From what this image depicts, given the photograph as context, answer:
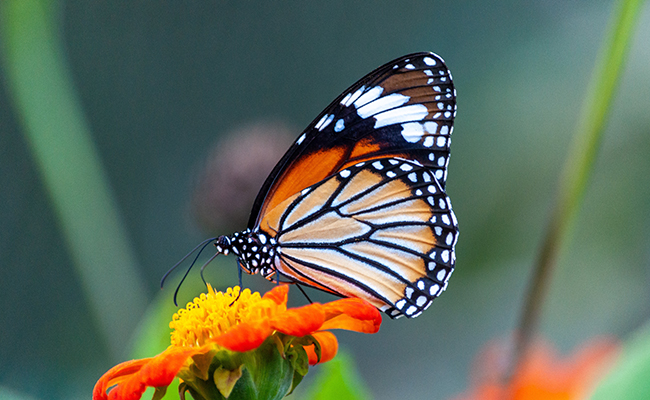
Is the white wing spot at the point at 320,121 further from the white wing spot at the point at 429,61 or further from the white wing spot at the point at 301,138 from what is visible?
the white wing spot at the point at 429,61

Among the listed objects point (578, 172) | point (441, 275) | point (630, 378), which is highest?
point (578, 172)

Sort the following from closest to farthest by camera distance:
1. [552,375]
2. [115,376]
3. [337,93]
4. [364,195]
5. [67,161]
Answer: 1. [115,376]
2. [364,195]
3. [552,375]
4. [67,161]
5. [337,93]

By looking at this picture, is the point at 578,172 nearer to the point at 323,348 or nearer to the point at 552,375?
the point at 323,348

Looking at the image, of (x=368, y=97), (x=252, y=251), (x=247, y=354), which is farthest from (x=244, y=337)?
(x=368, y=97)

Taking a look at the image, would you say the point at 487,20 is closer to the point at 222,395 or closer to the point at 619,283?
the point at 619,283

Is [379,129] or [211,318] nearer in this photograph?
[211,318]

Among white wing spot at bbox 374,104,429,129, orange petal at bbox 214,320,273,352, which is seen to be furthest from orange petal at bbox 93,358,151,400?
white wing spot at bbox 374,104,429,129

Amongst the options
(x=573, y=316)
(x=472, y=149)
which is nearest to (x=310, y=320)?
(x=573, y=316)
